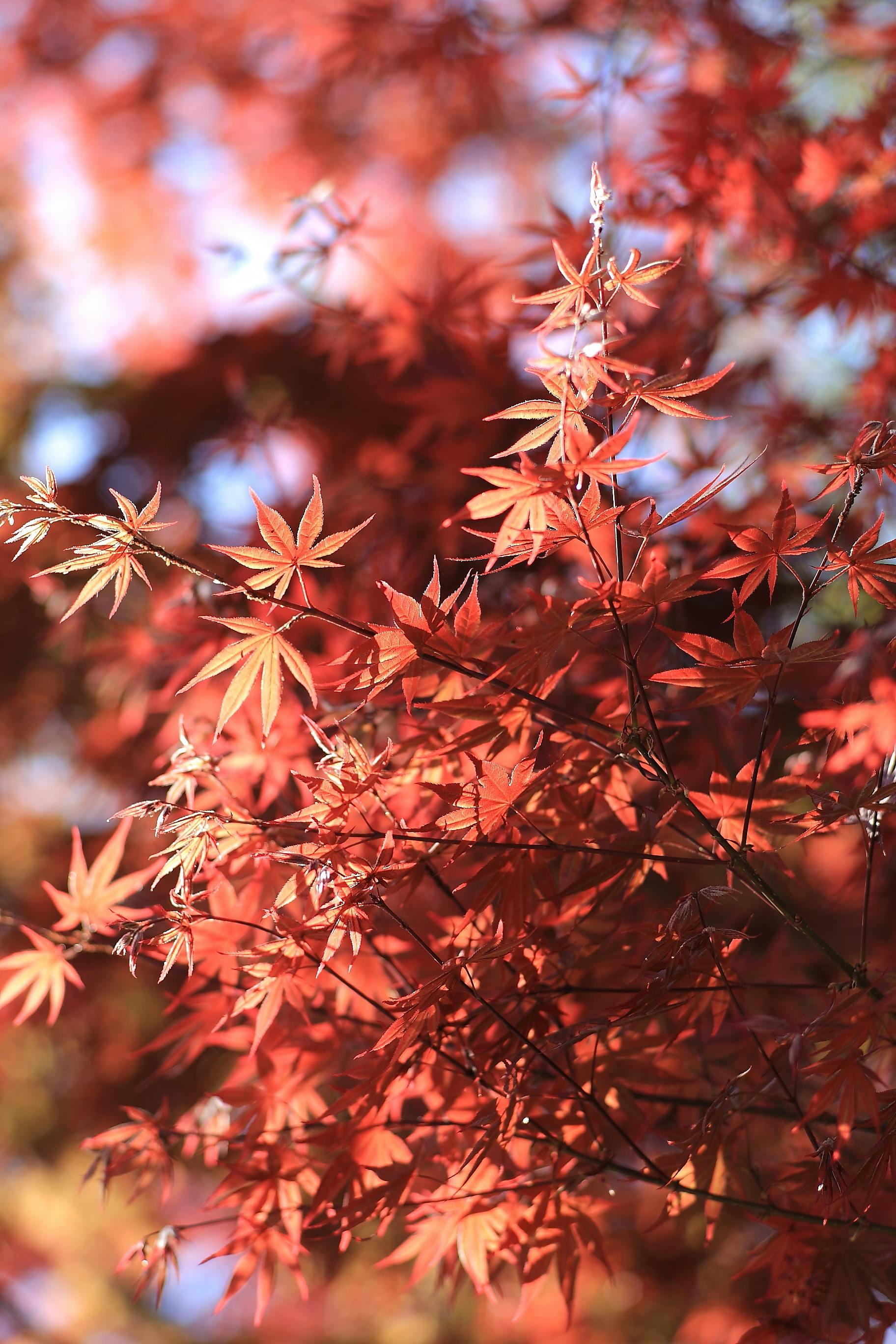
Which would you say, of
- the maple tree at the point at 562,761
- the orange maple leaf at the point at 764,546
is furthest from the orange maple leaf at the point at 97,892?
the orange maple leaf at the point at 764,546

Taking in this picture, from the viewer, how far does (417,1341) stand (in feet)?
9.59

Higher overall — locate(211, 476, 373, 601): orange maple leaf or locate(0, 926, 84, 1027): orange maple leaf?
locate(211, 476, 373, 601): orange maple leaf

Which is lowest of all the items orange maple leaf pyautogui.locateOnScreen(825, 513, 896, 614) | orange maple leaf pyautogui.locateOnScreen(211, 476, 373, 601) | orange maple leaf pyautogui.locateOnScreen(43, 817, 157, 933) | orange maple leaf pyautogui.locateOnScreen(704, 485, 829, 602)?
orange maple leaf pyautogui.locateOnScreen(43, 817, 157, 933)

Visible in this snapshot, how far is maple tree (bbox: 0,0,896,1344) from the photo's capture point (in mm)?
678

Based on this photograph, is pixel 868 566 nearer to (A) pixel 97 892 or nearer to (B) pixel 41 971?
(A) pixel 97 892

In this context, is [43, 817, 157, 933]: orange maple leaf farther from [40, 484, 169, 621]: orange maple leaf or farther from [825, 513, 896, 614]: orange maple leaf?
[825, 513, 896, 614]: orange maple leaf

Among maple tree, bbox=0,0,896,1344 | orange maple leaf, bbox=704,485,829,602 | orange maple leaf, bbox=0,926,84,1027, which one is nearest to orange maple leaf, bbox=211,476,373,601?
maple tree, bbox=0,0,896,1344

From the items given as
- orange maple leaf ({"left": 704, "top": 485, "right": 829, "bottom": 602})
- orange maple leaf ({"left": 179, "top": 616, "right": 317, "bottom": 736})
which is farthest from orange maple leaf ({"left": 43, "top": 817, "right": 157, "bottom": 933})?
orange maple leaf ({"left": 704, "top": 485, "right": 829, "bottom": 602})

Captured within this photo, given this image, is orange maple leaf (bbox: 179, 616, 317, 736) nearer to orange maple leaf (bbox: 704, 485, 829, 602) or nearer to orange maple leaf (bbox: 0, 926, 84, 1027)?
orange maple leaf (bbox: 704, 485, 829, 602)

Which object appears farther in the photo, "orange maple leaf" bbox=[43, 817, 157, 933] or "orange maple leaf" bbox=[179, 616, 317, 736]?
"orange maple leaf" bbox=[43, 817, 157, 933]

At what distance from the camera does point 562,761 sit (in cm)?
73

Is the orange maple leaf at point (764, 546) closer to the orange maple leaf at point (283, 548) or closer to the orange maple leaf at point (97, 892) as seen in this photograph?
the orange maple leaf at point (283, 548)

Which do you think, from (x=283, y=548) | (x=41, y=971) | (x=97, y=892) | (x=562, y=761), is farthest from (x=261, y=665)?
(x=41, y=971)

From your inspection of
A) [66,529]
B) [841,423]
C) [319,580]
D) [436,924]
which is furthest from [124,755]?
[841,423]
